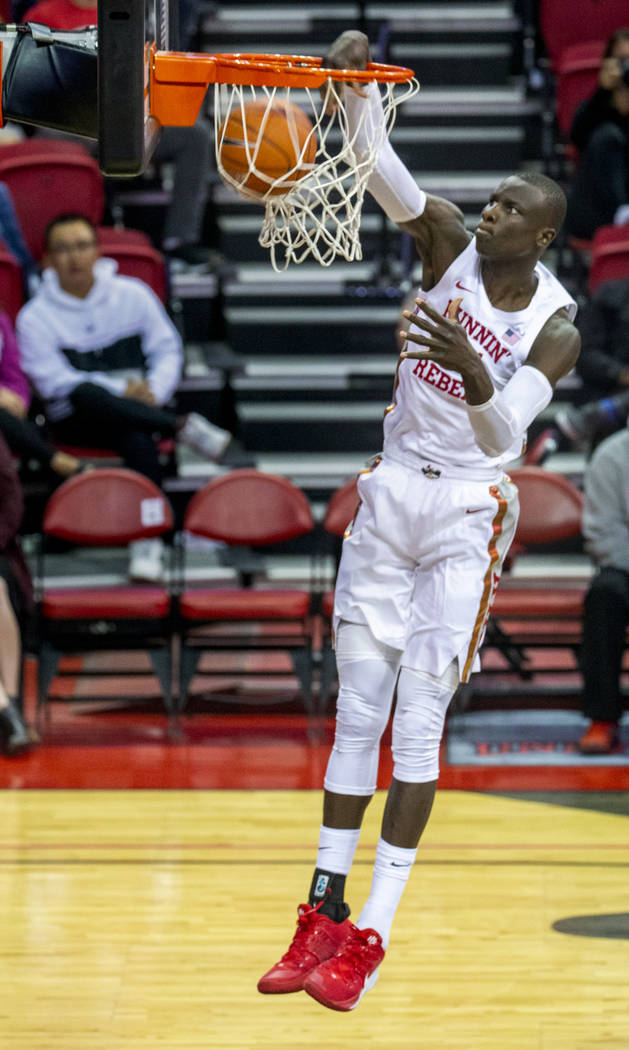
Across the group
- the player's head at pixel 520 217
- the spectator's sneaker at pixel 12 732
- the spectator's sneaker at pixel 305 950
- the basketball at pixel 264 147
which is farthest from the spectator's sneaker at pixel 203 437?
the spectator's sneaker at pixel 305 950

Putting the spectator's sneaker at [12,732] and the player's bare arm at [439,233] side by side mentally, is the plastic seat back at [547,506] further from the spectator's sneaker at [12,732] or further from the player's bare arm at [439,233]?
the player's bare arm at [439,233]

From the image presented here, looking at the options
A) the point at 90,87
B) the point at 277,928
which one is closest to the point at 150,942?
the point at 277,928

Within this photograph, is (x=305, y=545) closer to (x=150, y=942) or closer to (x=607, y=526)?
(x=607, y=526)

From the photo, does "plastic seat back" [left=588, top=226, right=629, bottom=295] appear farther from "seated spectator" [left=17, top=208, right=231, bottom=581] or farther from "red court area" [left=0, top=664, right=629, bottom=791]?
"red court area" [left=0, top=664, right=629, bottom=791]

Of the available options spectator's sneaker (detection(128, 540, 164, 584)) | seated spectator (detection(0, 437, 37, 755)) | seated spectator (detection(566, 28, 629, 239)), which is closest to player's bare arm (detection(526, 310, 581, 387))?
seated spectator (detection(0, 437, 37, 755))

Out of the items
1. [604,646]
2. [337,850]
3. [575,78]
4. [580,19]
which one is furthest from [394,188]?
[580,19]

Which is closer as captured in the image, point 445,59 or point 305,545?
point 305,545

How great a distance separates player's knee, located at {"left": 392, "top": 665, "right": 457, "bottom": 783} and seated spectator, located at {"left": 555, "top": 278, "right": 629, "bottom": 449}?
390cm

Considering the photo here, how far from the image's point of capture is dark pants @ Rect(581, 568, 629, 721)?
21.7 feet

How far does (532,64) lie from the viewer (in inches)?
412

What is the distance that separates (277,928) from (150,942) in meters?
0.41

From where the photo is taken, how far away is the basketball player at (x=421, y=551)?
407 centimetres

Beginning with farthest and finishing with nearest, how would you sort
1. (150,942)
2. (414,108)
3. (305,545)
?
(414,108) < (305,545) < (150,942)

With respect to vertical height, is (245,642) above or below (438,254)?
below
